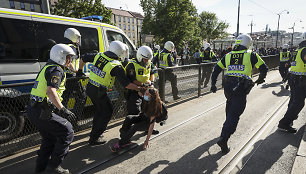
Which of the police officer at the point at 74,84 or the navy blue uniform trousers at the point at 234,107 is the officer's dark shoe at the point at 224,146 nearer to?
the navy blue uniform trousers at the point at 234,107

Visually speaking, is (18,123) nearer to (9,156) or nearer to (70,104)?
(9,156)

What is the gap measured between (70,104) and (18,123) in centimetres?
91

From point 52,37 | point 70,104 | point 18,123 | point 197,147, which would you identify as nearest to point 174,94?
point 197,147

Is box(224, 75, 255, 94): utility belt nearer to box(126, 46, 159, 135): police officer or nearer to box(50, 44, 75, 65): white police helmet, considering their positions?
box(126, 46, 159, 135): police officer

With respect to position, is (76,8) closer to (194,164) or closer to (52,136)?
(52,136)

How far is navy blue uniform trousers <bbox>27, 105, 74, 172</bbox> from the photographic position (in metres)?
2.46

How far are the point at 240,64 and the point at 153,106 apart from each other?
1.67 meters

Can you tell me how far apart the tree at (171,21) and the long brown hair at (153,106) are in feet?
70.7

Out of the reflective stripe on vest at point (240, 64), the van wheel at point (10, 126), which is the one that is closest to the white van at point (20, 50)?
the van wheel at point (10, 126)

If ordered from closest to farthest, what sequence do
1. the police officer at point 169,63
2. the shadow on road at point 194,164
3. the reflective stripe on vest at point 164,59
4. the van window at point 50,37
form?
the shadow on road at point 194,164, the van window at point 50,37, the police officer at point 169,63, the reflective stripe on vest at point 164,59

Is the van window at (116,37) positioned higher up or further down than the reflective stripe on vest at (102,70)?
higher up

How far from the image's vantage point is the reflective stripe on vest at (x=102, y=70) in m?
3.15

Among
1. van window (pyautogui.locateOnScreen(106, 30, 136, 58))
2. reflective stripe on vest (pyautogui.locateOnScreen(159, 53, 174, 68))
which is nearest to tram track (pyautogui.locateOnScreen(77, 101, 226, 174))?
reflective stripe on vest (pyautogui.locateOnScreen(159, 53, 174, 68))

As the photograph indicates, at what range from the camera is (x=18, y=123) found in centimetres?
336
